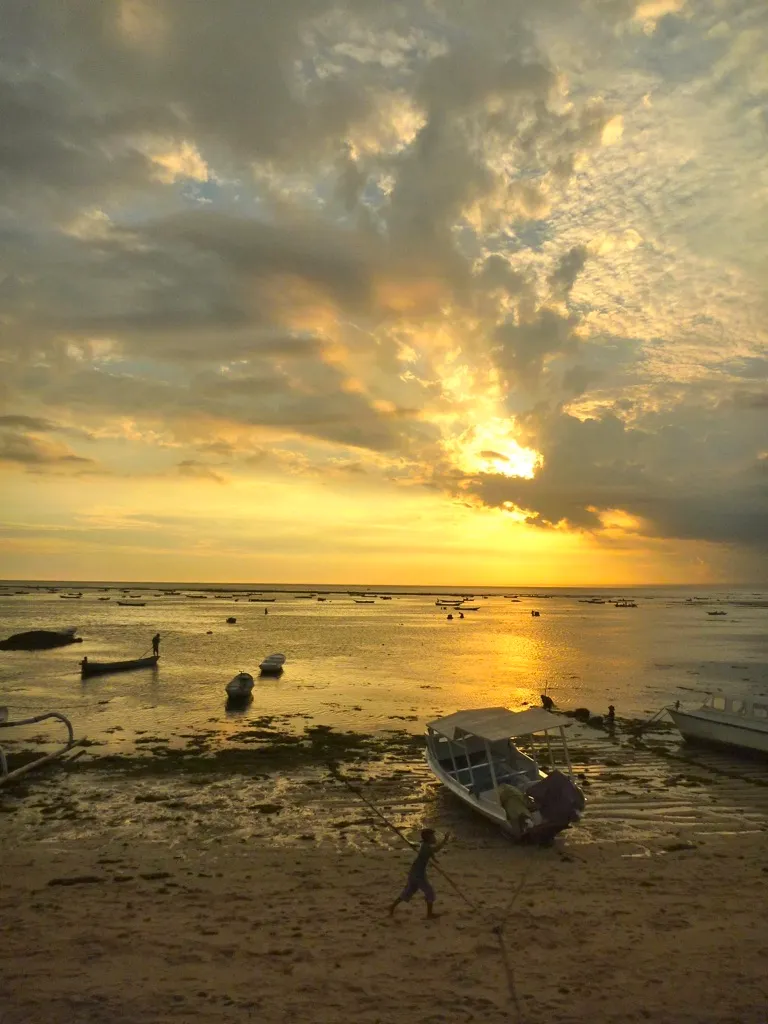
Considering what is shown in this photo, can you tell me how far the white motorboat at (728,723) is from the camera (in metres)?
30.5

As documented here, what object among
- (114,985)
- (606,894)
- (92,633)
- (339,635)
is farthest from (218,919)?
(92,633)

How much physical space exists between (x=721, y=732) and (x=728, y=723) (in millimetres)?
599

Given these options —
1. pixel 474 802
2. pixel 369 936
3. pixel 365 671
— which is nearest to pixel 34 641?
pixel 365 671

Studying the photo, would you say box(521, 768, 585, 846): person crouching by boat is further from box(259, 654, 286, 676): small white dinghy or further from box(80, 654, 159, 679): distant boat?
box(80, 654, 159, 679): distant boat

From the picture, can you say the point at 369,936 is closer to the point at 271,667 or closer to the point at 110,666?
the point at 271,667

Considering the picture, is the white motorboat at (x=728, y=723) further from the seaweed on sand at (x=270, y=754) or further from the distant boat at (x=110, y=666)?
the distant boat at (x=110, y=666)

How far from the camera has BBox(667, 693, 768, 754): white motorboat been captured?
3048 cm

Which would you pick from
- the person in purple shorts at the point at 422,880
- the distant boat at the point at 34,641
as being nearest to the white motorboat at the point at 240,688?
the person in purple shorts at the point at 422,880

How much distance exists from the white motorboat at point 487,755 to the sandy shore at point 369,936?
2.78 meters

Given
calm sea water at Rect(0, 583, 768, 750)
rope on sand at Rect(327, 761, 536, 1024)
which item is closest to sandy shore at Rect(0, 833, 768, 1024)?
rope on sand at Rect(327, 761, 536, 1024)

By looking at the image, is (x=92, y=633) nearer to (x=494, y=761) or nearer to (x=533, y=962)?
(x=494, y=761)

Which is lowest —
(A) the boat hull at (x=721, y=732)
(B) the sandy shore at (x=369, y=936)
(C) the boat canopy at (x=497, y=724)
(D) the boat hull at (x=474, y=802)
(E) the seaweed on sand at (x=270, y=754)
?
(E) the seaweed on sand at (x=270, y=754)

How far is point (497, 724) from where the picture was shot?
78.8 ft

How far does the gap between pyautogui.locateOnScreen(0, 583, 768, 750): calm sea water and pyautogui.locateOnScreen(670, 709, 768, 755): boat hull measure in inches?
386
